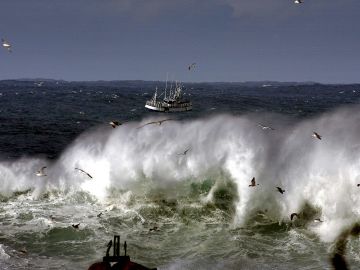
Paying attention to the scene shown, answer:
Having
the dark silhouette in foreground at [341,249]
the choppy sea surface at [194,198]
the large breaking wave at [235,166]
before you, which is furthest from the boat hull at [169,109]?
the dark silhouette in foreground at [341,249]

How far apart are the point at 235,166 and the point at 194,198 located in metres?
3.37

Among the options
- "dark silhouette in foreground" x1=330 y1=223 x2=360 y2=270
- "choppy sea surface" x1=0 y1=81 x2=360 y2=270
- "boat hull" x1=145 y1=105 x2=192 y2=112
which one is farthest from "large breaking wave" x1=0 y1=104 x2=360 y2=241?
"boat hull" x1=145 y1=105 x2=192 y2=112

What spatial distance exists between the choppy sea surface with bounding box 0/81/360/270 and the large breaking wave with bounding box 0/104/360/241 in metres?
0.07

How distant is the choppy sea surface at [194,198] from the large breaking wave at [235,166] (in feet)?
0.23

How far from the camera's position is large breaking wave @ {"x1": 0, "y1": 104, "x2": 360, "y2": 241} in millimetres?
23062

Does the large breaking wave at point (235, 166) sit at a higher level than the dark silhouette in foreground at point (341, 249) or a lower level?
higher

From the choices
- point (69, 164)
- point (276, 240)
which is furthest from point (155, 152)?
point (276, 240)

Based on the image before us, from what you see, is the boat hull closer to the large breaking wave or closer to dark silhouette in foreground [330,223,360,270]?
the large breaking wave

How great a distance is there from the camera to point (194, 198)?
1012 inches

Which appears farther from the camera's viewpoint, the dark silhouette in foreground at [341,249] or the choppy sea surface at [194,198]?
the choppy sea surface at [194,198]

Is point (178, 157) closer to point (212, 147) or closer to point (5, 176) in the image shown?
point (212, 147)

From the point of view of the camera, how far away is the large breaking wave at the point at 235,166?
908 inches

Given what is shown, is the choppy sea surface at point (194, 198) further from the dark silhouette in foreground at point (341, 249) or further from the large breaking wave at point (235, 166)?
the dark silhouette in foreground at point (341, 249)

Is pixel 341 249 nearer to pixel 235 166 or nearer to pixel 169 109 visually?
pixel 235 166
